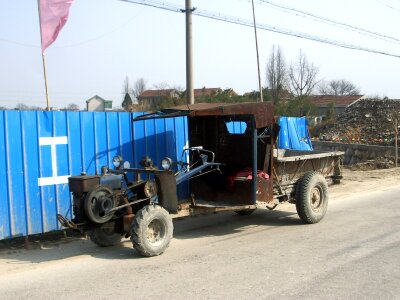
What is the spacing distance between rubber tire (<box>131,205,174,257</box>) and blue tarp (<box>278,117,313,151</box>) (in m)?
11.0

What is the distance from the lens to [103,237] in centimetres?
781

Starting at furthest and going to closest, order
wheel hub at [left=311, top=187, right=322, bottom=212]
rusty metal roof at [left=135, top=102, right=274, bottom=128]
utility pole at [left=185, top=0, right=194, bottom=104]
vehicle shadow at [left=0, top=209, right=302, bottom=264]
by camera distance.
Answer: utility pole at [left=185, top=0, right=194, bottom=104] → wheel hub at [left=311, top=187, right=322, bottom=212] → rusty metal roof at [left=135, top=102, right=274, bottom=128] → vehicle shadow at [left=0, top=209, right=302, bottom=264]

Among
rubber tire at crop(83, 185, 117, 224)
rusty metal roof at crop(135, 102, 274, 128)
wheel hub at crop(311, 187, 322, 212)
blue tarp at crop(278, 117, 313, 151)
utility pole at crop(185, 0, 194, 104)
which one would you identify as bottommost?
wheel hub at crop(311, 187, 322, 212)

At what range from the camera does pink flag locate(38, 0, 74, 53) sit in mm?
10352

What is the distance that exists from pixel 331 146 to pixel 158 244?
76.2 ft

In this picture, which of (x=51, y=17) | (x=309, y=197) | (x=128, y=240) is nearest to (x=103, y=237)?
(x=128, y=240)

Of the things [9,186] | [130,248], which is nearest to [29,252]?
[9,186]

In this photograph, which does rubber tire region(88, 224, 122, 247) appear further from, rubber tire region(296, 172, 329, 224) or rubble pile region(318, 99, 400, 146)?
rubble pile region(318, 99, 400, 146)

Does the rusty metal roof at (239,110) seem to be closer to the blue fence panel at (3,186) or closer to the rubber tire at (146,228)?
the rubber tire at (146,228)

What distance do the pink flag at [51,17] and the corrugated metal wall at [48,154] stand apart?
95.9 inches

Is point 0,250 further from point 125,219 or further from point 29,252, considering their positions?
point 125,219

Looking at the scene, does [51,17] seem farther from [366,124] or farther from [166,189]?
[366,124]

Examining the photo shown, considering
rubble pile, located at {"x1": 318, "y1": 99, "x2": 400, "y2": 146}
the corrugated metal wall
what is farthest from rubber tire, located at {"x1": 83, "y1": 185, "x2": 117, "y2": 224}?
rubble pile, located at {"x1": 318, "y1": 99, "x2": 400, "y2": 146}

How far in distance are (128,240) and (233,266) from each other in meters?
2.56
